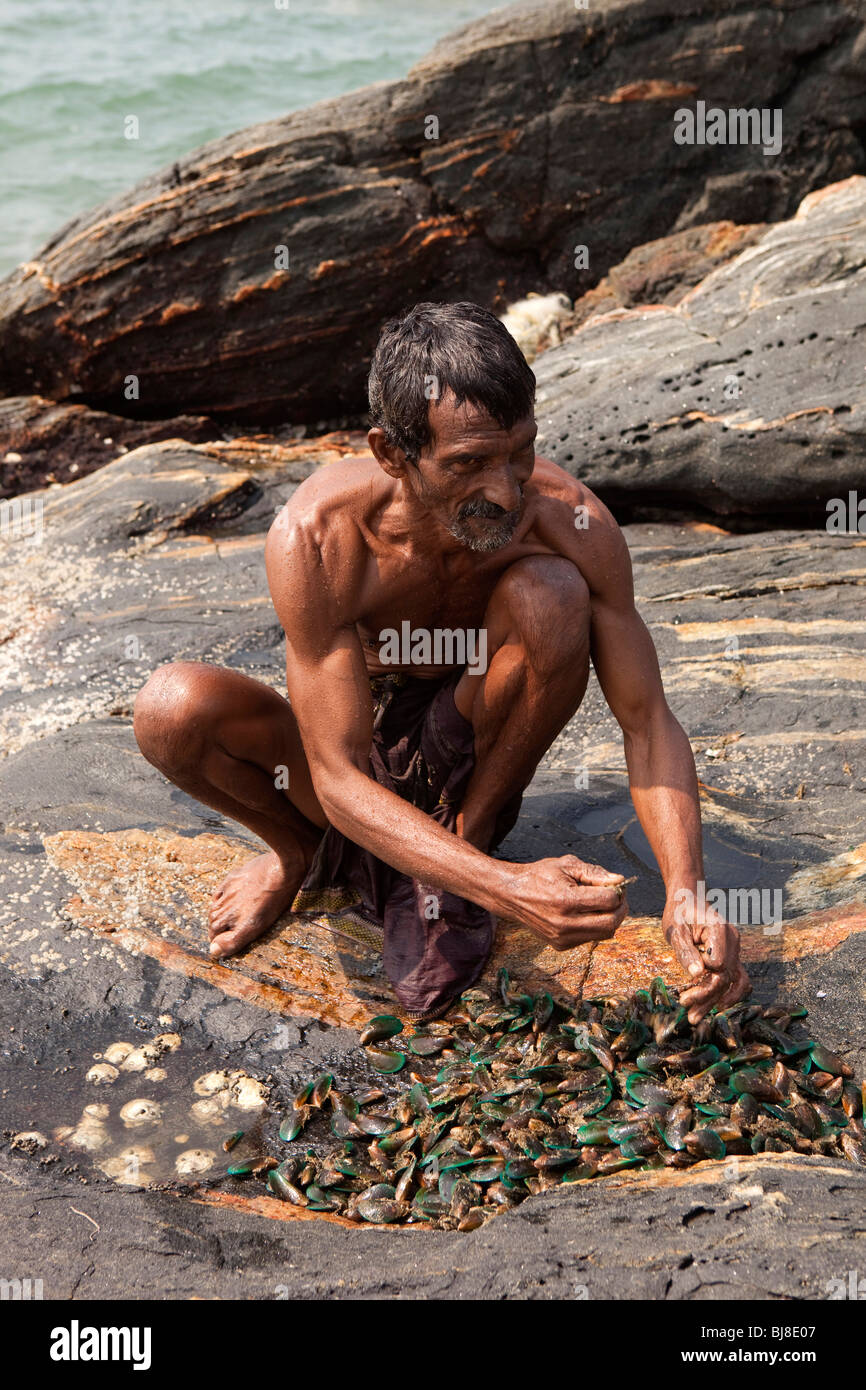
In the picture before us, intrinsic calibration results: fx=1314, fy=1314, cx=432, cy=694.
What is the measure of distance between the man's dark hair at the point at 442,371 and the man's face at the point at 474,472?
26 millimetres

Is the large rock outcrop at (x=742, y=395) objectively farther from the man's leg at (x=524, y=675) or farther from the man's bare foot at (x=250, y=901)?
the man's bare foot at (x=250, y=901)

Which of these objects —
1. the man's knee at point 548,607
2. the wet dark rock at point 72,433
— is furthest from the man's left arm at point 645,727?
the wet dark rock at point 72,433

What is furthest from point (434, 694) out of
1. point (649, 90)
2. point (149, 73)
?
point (149, 73)

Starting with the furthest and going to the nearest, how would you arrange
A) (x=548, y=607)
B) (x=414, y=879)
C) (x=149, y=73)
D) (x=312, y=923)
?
(x=149, y=73) → (x=312, y=923) → (x=414, y=879) → (x=548, y=607)

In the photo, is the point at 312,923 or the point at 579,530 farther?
the point at 312,923

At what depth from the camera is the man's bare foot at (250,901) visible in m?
3.81

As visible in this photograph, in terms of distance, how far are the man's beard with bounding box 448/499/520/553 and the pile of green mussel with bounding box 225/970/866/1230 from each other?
1.24 meters

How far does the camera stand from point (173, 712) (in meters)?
3.53

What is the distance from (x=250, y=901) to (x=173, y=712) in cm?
67

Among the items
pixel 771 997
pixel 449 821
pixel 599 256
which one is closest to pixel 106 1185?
pixel 449 821

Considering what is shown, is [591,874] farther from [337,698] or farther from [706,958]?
[337,698]

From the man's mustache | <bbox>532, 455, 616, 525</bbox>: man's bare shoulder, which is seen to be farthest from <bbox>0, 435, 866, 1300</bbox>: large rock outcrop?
the man's mustache

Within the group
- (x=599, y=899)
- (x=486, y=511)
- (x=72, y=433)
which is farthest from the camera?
(x=72, y=433)

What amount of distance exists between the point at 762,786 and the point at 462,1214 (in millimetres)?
2152
